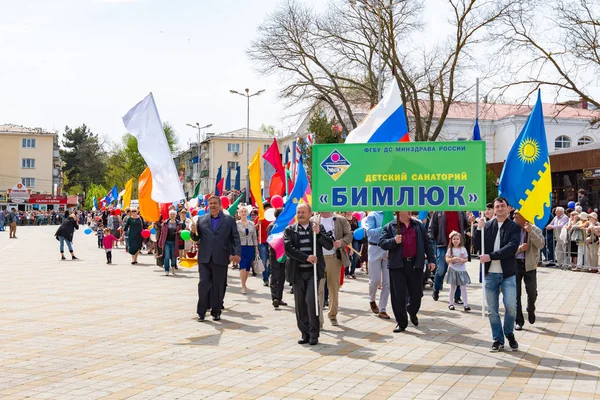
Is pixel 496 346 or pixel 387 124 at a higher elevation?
pixel 387 124

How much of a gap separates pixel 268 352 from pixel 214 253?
2881 millimetres

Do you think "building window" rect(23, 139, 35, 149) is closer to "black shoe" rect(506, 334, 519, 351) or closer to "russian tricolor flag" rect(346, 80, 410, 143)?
"russian tricolor flag" rect(346, 80, 410, 143)

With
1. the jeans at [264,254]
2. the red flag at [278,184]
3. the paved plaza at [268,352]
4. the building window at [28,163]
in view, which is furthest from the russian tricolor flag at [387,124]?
the building window at [28,163]

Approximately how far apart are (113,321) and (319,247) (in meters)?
3.17

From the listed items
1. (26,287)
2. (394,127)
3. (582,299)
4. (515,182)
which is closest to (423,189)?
(515,182)

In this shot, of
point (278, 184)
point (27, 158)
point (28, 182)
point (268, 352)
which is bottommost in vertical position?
point (268, 352)

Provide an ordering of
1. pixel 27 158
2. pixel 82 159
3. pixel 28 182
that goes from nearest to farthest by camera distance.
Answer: pixel 27 158 < pixel 28 182 < pixel 82 159

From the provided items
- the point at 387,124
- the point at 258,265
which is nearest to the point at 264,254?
the point at 258,265

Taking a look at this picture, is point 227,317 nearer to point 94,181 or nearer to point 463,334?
point 463,334

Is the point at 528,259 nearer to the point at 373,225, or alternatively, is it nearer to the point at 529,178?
the point at 529,178

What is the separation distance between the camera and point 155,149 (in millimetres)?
11969

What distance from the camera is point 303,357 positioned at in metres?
8.16

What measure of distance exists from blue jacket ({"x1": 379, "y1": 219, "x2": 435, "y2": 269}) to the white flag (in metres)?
3.39

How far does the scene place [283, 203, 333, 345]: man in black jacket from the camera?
909 cm
